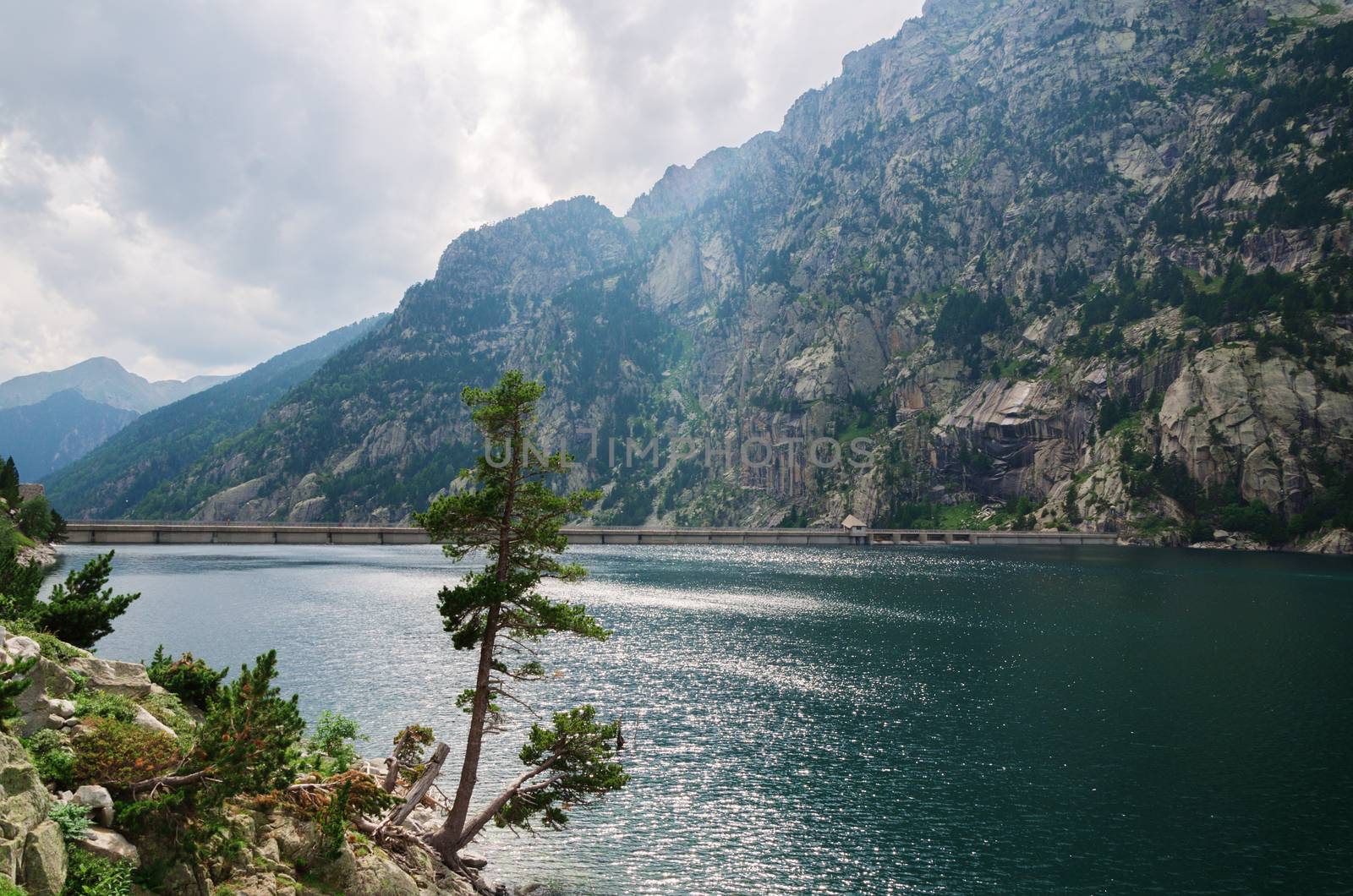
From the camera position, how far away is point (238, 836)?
1927cm

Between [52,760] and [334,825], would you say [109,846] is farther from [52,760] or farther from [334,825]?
[334,825]

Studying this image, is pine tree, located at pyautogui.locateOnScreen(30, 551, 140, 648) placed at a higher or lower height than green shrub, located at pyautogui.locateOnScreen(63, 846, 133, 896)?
higher

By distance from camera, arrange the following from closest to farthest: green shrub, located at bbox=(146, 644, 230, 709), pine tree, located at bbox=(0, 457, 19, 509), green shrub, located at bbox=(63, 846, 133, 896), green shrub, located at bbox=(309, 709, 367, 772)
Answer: green shrub, located at bbox=(63, 846, 133, 896) < green shrub, located at bbox=(146, 644, 230, 709) < green shrub, located at bbox=(309, 709, 367, 772) < pine tree, located at bbox=(0, 457, 19, 509)

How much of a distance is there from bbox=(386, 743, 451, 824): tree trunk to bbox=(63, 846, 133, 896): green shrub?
33.3ft

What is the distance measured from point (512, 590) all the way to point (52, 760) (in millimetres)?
13322

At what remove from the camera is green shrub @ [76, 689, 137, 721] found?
64.3ft

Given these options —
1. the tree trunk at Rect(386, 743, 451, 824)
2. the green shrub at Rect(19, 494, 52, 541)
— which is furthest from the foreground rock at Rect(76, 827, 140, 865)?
the green shrub at Rect(19, 494, 52, 541)

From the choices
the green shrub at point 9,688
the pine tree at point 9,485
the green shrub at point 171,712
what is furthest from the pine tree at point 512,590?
the pine tree at point 9,485

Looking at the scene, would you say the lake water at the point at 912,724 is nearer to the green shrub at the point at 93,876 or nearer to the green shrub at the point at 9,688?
the green shrub at the point at 93,876

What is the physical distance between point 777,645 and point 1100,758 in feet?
118

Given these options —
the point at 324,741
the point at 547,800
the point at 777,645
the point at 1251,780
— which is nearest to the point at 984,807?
the point at 1251,780

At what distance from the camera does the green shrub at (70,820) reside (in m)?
15.7

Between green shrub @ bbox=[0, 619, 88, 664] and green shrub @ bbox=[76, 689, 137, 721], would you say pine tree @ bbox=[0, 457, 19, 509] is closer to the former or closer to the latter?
green shrub @ bbox=[0, 619, 88, 664]

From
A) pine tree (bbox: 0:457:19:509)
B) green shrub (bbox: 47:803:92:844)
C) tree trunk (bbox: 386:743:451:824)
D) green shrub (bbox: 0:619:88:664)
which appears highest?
pine tree (bbox: 0:457:19:509)
